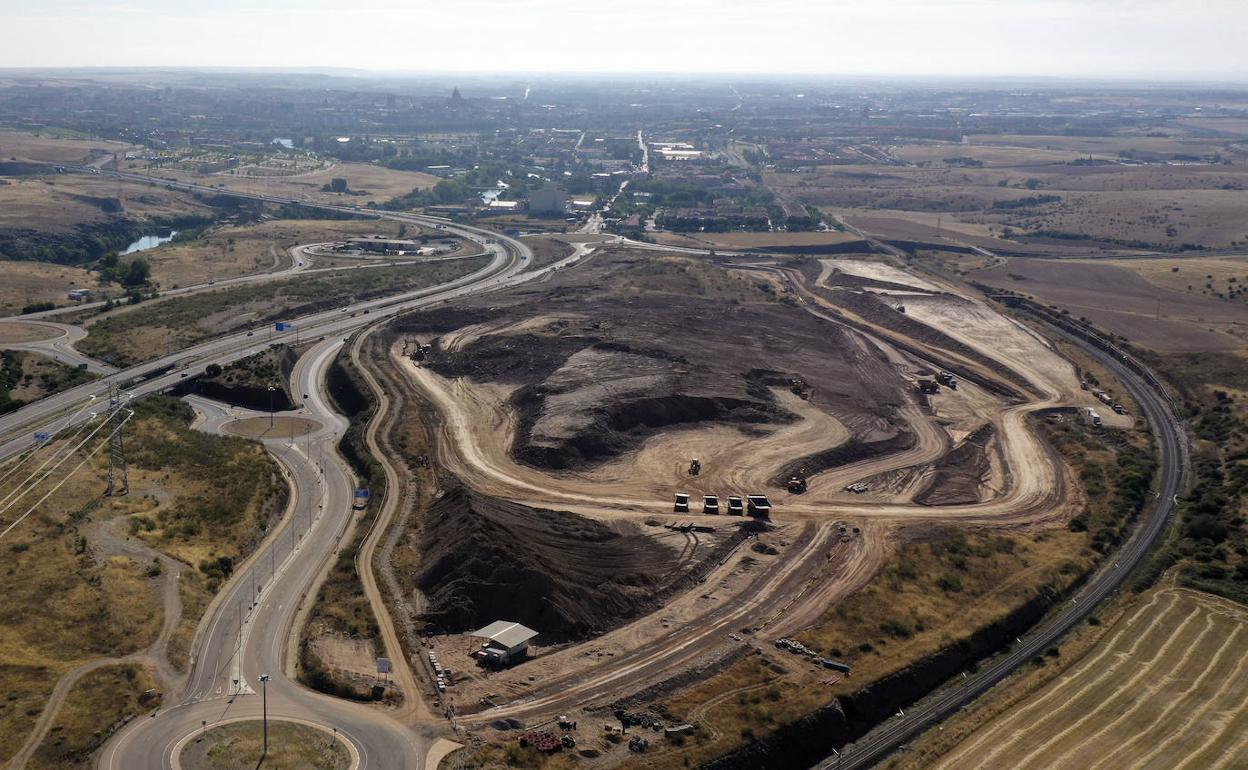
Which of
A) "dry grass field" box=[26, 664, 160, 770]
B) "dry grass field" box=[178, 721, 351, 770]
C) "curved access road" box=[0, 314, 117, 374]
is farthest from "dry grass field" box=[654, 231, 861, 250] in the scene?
"dry grass field" box=[178, 721, 351, 770]

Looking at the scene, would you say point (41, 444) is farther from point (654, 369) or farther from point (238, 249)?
point (238, 249)

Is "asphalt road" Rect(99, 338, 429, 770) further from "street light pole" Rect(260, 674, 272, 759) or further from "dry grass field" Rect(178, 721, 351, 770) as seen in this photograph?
"dry grass field" Rect(178, 721, 351, 770)

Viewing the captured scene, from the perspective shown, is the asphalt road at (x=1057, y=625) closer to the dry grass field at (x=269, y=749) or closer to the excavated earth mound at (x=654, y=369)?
the dry grass field at (x=269, y=749)

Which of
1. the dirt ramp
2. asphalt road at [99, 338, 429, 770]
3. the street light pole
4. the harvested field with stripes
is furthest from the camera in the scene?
the dirt ramp

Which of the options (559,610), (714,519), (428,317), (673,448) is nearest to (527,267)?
(428,317)

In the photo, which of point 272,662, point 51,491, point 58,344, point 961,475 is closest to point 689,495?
point 961,475

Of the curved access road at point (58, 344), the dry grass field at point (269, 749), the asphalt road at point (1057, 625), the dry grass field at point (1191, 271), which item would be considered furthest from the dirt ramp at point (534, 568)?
the dry grass field at point (1191, 271)
